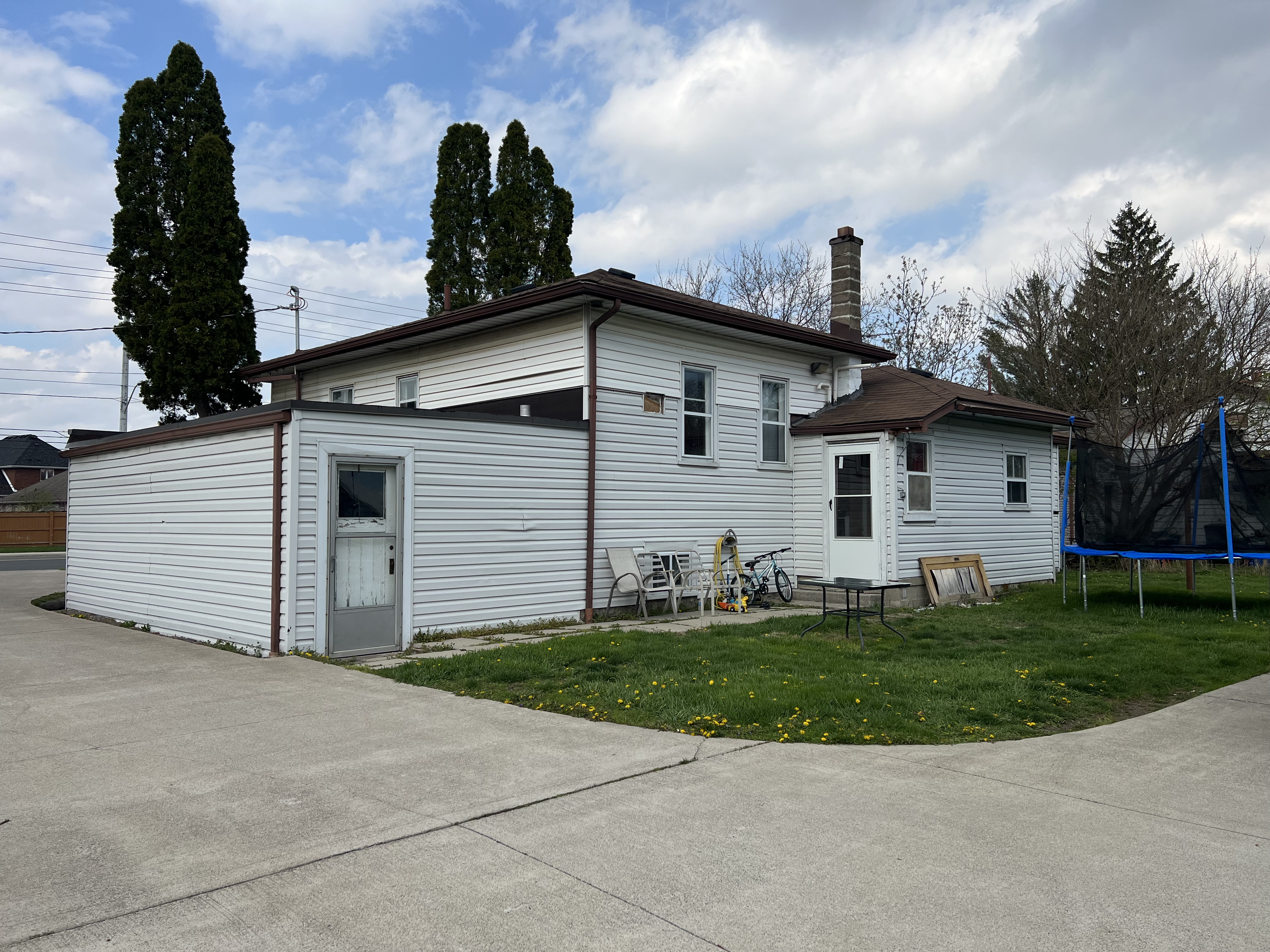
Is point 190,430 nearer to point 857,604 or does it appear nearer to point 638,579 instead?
point 638,579

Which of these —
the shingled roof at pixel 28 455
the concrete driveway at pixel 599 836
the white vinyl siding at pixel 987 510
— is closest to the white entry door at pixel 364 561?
the concrete driveway at pixel 599 836

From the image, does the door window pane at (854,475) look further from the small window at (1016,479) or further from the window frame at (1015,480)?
the small window at (1016,479)

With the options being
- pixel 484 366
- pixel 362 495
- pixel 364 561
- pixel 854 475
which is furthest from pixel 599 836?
pixel 854 475

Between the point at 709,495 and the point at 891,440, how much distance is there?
2900 millimetres

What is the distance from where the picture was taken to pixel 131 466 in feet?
39.1

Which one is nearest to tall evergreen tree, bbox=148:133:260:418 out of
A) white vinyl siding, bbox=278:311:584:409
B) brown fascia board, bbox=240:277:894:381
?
brown fascia board, bbox=240:277:894:381

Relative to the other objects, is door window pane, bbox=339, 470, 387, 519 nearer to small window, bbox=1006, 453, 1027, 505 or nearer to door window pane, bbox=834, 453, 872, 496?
door window pane, bbox=834, 453, 872, 496

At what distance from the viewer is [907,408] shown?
45.6ft

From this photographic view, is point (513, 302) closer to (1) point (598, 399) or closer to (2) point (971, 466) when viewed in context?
(1) point (598, 399)

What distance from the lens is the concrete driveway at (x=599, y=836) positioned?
3211 millimetres

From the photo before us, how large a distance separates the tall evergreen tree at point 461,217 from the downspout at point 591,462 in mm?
17569

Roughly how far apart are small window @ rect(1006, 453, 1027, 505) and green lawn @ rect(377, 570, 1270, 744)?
4988mm

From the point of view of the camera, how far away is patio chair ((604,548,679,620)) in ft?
39.2

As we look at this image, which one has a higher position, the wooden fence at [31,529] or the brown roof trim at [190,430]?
the brown roof trim at [190,430]
